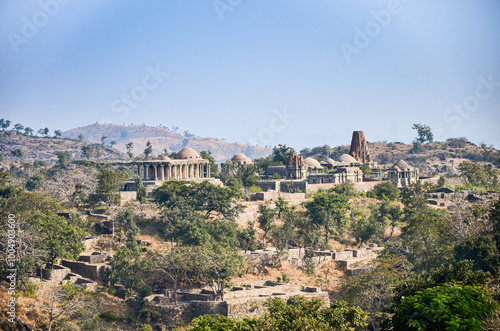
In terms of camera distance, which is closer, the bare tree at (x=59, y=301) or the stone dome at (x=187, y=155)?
the bare tree at (x=59, y=301)

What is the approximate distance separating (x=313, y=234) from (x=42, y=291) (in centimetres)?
3059

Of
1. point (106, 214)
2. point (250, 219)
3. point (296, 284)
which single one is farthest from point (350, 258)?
point (106, 214)

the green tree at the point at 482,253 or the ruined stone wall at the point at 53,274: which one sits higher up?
the green tree at the point at 482,253

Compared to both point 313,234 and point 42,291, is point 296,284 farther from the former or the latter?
point 42,291

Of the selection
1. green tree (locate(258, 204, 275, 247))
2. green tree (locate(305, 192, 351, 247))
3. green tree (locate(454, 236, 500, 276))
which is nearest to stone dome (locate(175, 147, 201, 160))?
green tree (locate(305, 192, 351, 247))

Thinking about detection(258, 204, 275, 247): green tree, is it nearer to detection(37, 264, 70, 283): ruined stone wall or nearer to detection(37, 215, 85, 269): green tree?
detection(37, 215, 85, 269): green tree

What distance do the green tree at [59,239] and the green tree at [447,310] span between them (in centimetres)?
3156

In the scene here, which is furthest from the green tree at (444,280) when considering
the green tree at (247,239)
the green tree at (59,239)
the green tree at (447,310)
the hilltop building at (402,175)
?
the hilltop building at (402,175)

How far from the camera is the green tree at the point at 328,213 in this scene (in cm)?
6425

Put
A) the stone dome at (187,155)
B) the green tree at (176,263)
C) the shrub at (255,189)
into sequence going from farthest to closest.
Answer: the stone dome at (187,155), the shrub at (255,189), the green tree at (176,263)

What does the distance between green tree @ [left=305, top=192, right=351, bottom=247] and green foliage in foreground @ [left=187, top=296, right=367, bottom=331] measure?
109 ft

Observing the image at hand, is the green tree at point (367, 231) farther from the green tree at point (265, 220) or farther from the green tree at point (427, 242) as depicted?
the green tree at point (265, 220)

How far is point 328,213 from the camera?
212 ft

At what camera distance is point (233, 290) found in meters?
44.1
